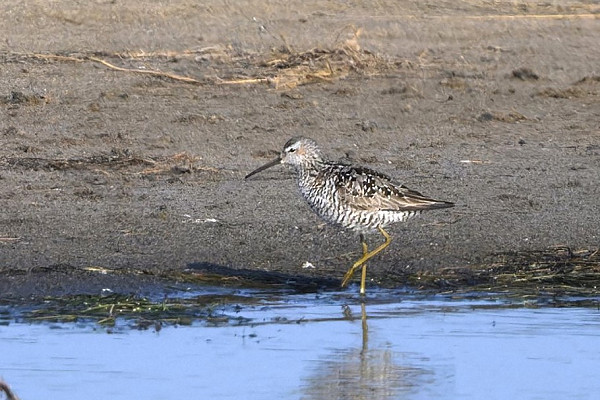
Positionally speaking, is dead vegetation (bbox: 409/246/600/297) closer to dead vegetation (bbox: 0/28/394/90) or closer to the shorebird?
the shorebird

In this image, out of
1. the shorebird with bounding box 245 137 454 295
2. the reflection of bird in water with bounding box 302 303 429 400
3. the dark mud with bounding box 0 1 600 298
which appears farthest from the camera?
the dark mud with bounding box 0 1 600 298

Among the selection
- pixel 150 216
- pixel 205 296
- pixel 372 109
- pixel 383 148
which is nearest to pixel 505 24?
pixel 372 109

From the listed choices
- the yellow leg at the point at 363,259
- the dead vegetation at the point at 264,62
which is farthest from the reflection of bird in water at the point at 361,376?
the dead vegetation at the point at 264,62

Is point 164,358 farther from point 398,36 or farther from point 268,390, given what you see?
point 398,36

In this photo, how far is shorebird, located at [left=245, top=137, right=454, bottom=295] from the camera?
373 inches

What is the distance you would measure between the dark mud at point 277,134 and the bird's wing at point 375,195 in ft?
1.79

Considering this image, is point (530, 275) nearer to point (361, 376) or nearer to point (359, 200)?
point (359, 200)

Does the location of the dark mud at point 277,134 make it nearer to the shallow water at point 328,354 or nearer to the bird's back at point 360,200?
the bird's back at point 360,200

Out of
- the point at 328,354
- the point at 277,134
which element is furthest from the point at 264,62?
the point at 328,354

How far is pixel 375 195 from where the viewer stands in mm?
9523

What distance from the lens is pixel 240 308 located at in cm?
912

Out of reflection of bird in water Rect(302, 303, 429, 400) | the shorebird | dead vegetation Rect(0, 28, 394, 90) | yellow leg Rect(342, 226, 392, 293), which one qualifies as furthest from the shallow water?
dead vegetation Rect(0, 28, 394, 90)

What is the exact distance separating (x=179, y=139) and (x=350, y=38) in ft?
12.8

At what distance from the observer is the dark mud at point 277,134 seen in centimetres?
1015
